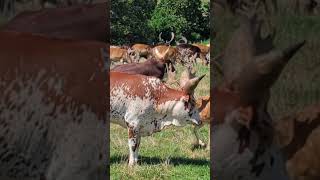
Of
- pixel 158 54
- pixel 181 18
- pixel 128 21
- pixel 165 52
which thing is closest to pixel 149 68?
pixel 165 52

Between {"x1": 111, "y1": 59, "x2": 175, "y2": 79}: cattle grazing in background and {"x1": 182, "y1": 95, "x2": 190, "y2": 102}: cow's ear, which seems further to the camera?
{"x1": 111, "y1": 59, "x2": 175, "y2": 79}: cattle grazing in background

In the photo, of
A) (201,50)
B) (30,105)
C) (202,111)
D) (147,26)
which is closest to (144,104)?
(202,111)

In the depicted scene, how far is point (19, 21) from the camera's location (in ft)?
9.14

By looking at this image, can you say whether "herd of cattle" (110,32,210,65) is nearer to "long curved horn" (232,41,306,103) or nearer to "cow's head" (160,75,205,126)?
"cow's head" (160,75,205,126)

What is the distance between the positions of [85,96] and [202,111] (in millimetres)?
3594

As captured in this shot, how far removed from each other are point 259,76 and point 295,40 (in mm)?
264

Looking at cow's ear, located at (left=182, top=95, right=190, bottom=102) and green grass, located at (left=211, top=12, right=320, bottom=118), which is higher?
green grass, located at (left=211, top=12, right=320, bottom=118)

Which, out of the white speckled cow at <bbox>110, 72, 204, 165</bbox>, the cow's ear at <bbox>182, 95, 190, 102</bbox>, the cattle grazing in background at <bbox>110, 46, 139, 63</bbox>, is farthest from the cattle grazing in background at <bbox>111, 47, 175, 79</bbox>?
the cattle grazing in background at <bbox>110, 46, 139, 63</bbox>

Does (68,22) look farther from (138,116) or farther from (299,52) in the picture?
(138,116)

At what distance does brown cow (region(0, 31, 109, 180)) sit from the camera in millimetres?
2799

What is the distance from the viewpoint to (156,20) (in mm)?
19812

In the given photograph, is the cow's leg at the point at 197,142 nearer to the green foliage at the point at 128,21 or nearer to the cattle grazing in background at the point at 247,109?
the cattle grazing in background at the point at 247,109

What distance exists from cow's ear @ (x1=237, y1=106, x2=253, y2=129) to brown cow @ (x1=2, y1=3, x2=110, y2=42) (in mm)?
790

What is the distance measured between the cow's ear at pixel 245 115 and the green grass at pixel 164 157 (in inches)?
83.4
